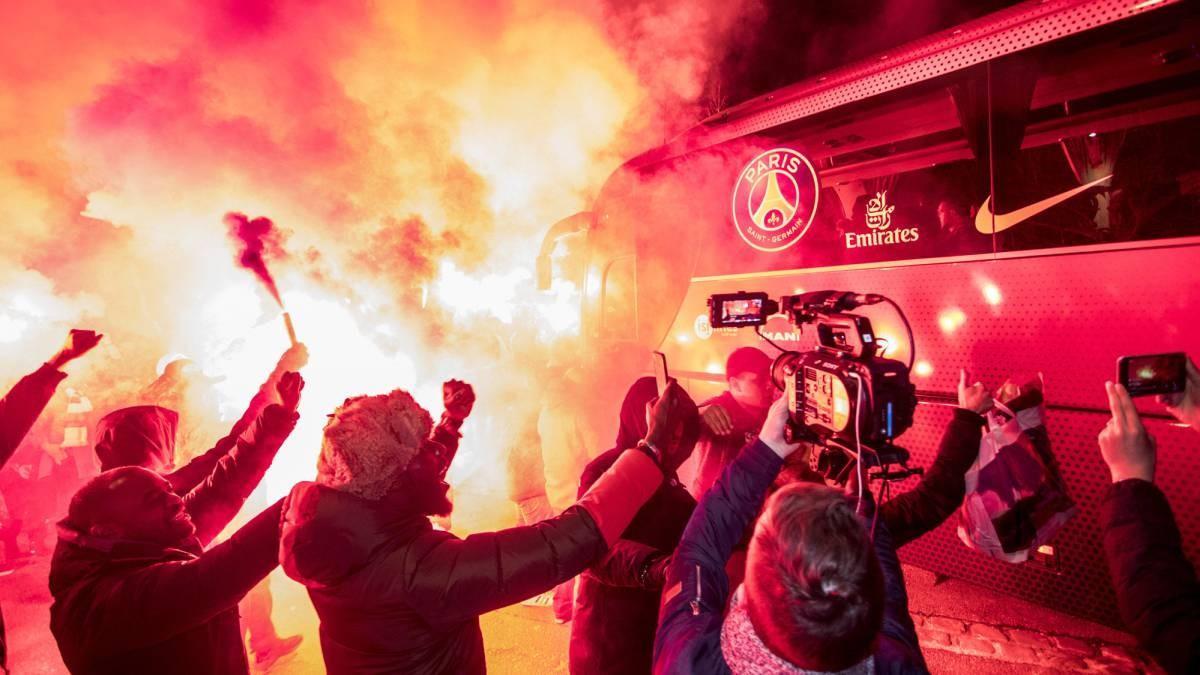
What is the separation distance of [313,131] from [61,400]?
7.18 metres

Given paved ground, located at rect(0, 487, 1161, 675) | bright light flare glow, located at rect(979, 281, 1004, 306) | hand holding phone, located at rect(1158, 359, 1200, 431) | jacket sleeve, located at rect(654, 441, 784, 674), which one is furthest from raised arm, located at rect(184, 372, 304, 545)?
bright light flare glow, located at rect(979, 281, 1004, 306)

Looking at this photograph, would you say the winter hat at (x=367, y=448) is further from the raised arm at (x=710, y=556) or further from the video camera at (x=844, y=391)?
the video camera at (x=844, y=391)

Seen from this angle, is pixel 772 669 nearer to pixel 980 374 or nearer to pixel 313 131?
pixel 980 374

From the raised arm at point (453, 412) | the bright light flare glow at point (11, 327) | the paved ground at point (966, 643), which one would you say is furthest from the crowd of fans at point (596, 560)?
the bright light flare glow at point (11, 327)

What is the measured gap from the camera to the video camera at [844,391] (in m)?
1.74

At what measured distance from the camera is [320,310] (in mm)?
10430

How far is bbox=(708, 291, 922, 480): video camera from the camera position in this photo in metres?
1.74

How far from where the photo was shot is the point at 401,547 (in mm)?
1832

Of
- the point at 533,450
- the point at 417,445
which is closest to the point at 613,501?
the point at 417,445

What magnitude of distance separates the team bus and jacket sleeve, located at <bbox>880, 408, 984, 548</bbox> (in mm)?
400

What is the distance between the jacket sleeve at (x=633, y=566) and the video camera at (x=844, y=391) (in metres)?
0.72

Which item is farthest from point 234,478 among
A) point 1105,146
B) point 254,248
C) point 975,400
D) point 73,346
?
point 1105,146

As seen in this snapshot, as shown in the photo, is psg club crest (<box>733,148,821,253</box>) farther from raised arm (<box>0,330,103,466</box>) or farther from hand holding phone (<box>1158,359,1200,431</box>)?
raised arm (<box>0,330,103,466</box>)

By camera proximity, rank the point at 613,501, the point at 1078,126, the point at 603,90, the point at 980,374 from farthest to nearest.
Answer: the point at 603,90 → the point at 980,374 → the point at 1078,126 → the point at 613,501
